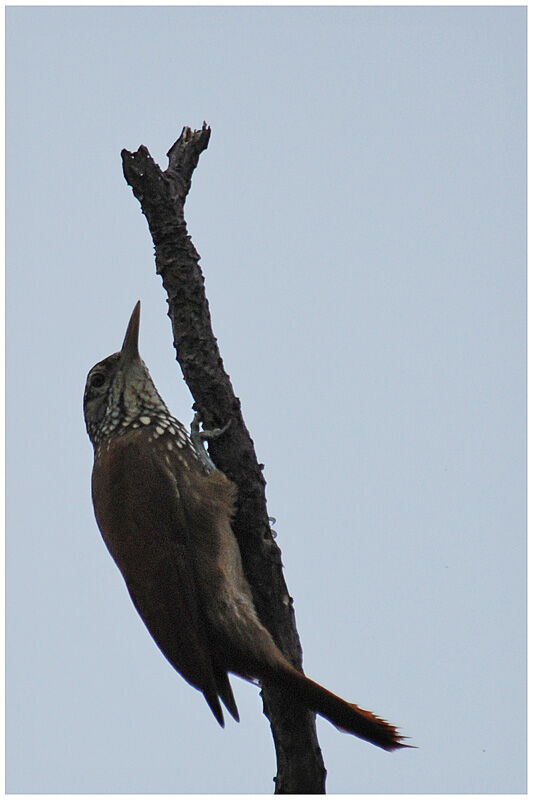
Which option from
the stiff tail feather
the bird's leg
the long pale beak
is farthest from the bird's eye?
the stiff tail feather

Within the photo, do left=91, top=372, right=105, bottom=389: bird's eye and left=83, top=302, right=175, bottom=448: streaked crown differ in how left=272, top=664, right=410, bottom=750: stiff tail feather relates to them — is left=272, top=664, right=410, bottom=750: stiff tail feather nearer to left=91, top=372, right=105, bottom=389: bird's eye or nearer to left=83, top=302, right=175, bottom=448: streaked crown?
left=83, top=302, right=175, bottom=448: streaked crown

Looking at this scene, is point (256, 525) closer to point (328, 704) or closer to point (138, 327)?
point (328, 704)

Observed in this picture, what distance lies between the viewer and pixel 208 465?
12.3ft

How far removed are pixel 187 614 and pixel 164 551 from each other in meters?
0.28

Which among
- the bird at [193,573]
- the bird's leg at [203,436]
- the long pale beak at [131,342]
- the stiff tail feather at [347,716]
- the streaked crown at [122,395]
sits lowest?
the stiff tail feather at [347,716]

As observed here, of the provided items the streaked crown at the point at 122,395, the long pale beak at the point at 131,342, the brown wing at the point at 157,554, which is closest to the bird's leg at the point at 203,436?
the brown wing at the point at 157,554

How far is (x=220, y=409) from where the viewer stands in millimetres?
3547

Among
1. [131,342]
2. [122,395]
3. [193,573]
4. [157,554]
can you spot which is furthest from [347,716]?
[131,342]

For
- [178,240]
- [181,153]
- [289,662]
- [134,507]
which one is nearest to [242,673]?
[289,662]

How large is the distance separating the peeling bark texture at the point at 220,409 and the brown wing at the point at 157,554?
0.84 ft

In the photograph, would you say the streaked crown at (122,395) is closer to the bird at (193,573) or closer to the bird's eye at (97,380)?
the bird's eye at (97,380)

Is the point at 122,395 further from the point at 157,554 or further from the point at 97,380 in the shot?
the point at 157,554

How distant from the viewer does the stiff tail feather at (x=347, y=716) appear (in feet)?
10.9

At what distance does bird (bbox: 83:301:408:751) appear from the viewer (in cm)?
344
